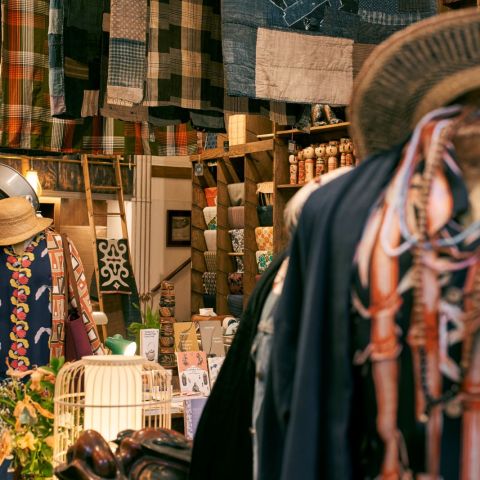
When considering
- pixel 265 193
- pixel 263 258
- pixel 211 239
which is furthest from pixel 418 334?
pixel 211 239

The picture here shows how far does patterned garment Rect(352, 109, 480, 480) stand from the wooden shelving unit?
5.40 meters

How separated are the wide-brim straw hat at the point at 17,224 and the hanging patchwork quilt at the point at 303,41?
152 cm

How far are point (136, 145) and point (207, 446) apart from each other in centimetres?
300

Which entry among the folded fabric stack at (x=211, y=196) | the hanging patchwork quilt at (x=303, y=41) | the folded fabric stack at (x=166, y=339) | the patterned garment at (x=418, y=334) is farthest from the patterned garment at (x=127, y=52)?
the folded fabric stack at (x=211, y=196)

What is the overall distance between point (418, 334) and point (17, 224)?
303cm

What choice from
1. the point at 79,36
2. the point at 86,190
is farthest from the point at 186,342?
the point at 86,190

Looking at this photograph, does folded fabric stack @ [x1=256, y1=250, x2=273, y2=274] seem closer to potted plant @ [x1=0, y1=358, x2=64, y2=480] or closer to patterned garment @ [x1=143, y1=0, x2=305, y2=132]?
patterned garment @ [x1=143, y1=0, x2=305, y2=132]

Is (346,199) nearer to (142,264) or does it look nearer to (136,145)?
(136,145)

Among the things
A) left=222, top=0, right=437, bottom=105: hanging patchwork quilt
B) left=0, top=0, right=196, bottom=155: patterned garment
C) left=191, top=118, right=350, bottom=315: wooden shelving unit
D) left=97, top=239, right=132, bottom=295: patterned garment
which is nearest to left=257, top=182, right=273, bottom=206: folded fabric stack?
left=191, top=118, right=350, bottom=315: wooden shelving unit

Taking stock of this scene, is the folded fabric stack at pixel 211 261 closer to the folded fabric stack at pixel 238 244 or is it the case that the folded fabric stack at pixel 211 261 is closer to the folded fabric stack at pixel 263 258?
the folded fabric stack at pixel 238 244

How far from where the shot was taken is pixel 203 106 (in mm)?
3645

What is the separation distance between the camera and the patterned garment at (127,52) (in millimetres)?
3004

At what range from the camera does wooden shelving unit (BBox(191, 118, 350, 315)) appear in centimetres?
705

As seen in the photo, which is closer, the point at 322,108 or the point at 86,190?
the point at 322,108
